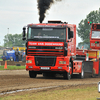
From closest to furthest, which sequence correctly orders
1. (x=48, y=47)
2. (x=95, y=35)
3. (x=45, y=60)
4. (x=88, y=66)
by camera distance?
(x=48, y=47) → (x=45, y=60) → (x=88, y=66) → (x=95, y=35)

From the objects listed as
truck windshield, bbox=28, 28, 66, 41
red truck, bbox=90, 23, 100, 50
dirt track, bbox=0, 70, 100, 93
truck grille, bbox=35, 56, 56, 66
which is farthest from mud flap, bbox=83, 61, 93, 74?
truck windshield, bbox=28, 28, 66, 41

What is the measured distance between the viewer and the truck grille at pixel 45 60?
1722 cm

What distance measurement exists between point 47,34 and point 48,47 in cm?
70

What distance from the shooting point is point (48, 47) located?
17016 mm

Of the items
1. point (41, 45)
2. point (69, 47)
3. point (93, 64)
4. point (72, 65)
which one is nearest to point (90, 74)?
point (93, 64)

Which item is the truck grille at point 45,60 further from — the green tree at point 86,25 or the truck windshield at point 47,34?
the green tree at point 86,25

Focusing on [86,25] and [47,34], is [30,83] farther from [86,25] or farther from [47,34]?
[86,25]

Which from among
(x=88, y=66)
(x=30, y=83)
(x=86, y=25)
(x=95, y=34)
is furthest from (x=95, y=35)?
(x=86, y=25)

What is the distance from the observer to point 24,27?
55.7 ft

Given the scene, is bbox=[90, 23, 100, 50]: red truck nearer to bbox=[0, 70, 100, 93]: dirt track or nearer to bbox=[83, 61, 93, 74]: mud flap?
bbox=[83, 61, 93, 74]: mud flap

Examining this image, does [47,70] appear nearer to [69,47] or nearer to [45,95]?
[69,47]

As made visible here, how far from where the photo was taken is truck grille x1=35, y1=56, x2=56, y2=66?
1722 centimetres

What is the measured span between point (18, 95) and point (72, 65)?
9.02m

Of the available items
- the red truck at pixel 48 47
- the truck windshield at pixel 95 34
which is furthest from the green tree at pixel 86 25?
the red truck at pixel 48 47
